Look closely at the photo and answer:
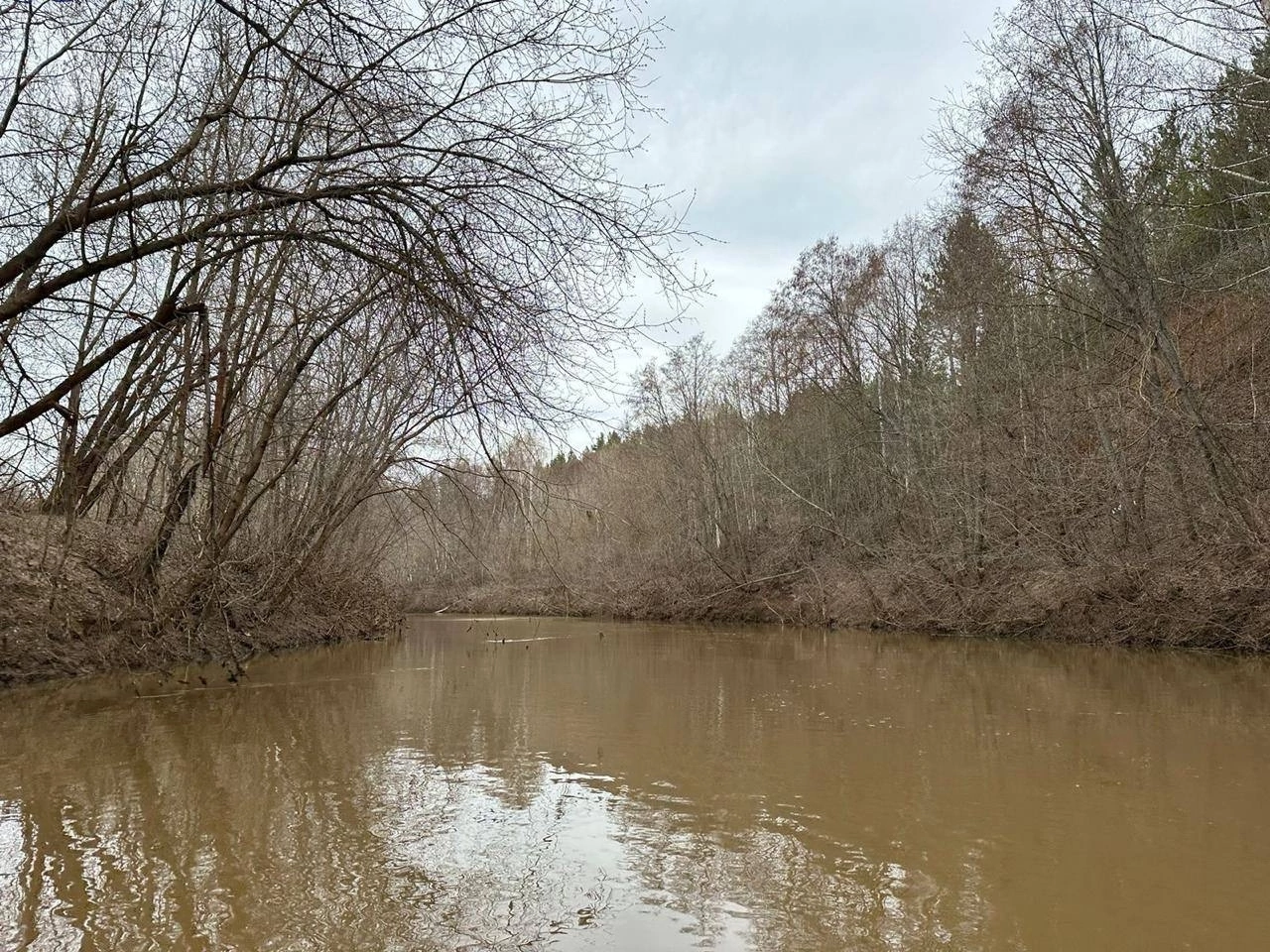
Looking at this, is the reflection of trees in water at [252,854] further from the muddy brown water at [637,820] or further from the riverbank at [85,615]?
the riverbank at [85,615]

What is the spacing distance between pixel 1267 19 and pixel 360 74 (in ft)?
27.0

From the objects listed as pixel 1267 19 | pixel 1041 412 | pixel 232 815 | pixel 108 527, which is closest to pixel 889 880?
pixel 232 815

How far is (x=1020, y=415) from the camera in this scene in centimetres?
1898

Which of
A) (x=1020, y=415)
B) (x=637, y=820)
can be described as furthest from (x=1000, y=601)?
(x=637, y=820)

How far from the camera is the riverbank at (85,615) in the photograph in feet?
31.4

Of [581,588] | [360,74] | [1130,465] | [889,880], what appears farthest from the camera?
[581,588]

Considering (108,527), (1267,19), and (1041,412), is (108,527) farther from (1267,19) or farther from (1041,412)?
(1041,412)

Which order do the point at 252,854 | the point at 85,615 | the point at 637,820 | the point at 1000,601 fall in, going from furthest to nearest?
the point at 1000,601
the point at 85,615
the point at 637,820
the point at 252,854

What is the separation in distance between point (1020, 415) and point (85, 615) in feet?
58.3

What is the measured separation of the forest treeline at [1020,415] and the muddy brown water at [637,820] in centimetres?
179

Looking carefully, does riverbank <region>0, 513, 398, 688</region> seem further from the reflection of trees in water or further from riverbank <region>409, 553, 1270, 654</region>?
riverbank <region>409, 553, 1270, 654</region>

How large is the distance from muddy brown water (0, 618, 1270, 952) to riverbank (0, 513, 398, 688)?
2.23 feet

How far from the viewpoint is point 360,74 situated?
4.20 metres

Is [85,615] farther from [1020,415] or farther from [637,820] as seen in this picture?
[1020,415]
